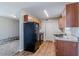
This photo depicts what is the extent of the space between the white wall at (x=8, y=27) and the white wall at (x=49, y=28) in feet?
2.77

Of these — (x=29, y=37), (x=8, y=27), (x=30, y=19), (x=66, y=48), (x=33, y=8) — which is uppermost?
(x=33, y=8)

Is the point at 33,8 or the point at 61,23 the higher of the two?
the point at 33,8

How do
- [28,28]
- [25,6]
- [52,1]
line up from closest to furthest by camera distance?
[52,1], [25,6], [28,28]

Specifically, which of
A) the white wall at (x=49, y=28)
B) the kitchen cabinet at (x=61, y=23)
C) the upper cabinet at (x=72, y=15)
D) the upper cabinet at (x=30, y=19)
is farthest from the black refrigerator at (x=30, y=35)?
the upper cabinet at (x=72, y=15)

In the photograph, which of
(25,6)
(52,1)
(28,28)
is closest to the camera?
(52,1)

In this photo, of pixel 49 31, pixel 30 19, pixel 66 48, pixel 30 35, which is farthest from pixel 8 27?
pixel 66 48

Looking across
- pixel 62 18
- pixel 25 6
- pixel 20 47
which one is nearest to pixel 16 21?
pixel 25 6

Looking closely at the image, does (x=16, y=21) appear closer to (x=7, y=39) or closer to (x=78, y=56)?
(x=7, y=39)

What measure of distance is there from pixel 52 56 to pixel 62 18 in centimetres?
118

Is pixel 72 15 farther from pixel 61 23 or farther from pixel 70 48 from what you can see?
pixel 70 48

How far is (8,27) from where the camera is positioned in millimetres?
3404

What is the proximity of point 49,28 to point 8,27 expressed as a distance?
1.20 metres

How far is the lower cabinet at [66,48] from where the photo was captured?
338 centimetres

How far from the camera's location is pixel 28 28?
13.3ft
